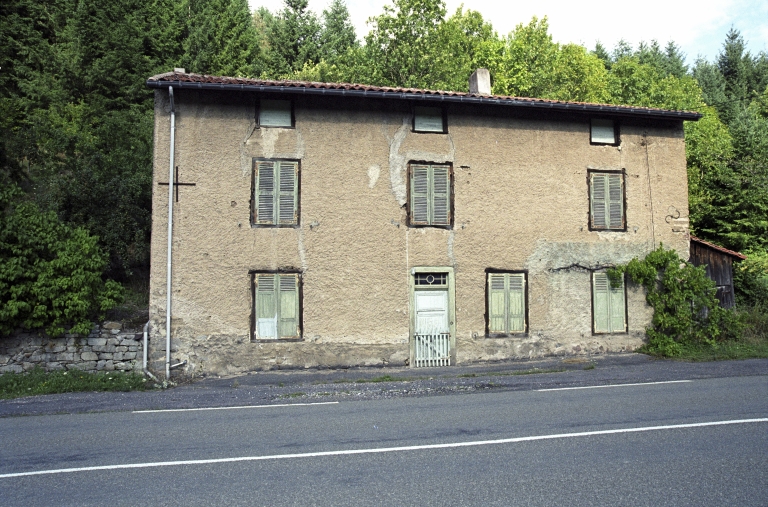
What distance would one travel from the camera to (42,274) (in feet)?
37.2

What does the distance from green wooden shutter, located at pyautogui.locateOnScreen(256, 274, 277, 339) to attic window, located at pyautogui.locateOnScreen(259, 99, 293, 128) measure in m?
3.50

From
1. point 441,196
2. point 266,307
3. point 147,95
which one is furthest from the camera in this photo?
point 147,95

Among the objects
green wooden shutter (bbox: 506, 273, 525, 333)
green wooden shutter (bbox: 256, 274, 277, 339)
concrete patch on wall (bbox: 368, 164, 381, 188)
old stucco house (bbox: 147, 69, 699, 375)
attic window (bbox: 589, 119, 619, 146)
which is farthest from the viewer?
attic window (bbox: 589, 119, 619, 146)

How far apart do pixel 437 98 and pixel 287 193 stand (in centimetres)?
411

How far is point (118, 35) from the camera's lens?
2527 cm

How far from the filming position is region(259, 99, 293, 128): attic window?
43.0 ft

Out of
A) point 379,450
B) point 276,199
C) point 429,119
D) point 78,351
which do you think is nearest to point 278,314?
point 276,199

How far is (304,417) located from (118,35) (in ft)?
78.2

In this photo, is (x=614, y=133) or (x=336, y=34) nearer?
(x=614, y=133)

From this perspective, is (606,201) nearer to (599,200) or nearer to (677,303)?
(599,200)

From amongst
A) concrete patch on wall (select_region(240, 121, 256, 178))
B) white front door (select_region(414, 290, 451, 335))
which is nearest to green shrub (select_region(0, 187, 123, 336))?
concrete patch on wall (select_region(240, 121, 256, 178))

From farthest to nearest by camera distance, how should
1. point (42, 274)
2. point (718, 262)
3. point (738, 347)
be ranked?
point (718, 262) → point (738, 347) → point (42, 274)

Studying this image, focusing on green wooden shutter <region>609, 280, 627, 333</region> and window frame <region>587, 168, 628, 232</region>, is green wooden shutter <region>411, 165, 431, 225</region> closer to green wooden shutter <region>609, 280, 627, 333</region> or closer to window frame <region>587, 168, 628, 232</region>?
Result: window frame <region>587, 168, 628, 232</region>

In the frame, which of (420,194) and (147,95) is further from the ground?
(147,95)
